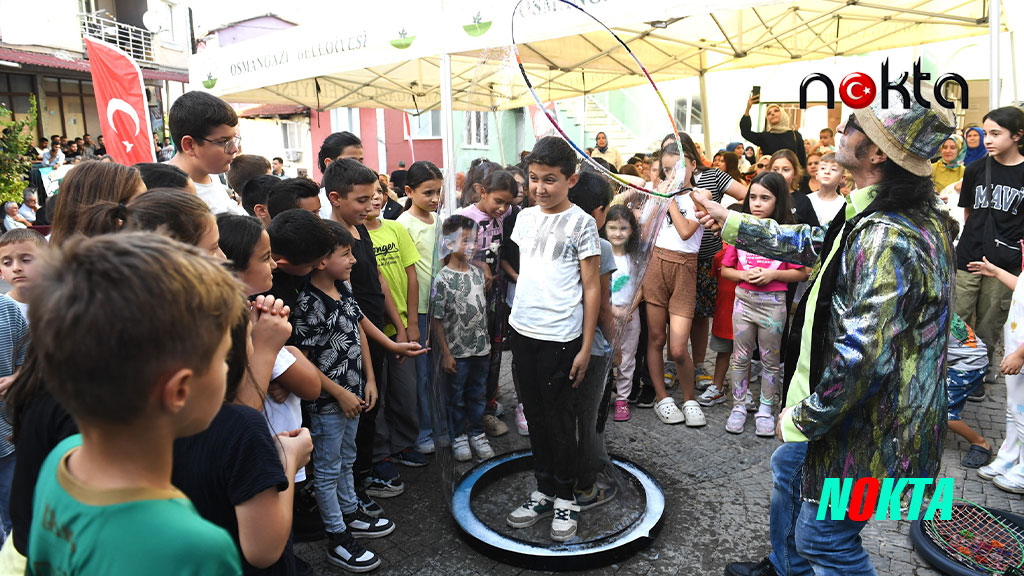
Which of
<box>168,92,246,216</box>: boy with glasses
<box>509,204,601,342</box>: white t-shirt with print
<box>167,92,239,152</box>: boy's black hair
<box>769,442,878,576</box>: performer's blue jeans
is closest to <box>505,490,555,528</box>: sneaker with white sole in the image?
<box>509,204,601,342</box>: white t-shirt with print

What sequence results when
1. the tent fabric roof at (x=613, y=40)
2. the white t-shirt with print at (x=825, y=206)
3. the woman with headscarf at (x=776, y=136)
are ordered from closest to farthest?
the white t-shirt with print at (x=825, y=206)
the tent fabric roof at (x=613, y=40)
the woman with headscarf at (x=776, y=136)

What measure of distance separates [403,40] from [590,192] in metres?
5.10

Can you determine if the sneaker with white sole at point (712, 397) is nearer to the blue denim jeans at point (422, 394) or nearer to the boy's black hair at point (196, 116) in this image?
the blue denim jeans at point (422, 394)

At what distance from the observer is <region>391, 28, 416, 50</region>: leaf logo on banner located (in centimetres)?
672

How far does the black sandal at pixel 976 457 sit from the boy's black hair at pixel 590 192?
2.92 meters

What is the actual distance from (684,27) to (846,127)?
6.52 metres

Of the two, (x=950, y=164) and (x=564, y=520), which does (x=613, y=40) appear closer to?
(x=950, y=164)

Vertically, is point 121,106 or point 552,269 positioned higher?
point 121,106

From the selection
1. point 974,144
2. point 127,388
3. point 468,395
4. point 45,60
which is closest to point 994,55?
point 974,144

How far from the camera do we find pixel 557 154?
7.78 feet

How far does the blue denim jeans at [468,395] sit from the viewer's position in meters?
2.83

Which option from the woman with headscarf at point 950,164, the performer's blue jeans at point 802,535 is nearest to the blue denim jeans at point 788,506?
the performer's blue jeans at point 802,535

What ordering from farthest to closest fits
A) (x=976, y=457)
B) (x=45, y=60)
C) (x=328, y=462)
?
(x=45, y=60), (x=976, y=457), (x=328, y=462)

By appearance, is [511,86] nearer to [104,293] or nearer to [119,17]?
[104,293]
